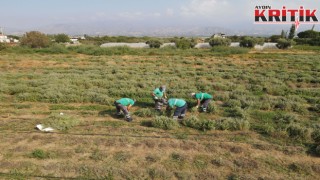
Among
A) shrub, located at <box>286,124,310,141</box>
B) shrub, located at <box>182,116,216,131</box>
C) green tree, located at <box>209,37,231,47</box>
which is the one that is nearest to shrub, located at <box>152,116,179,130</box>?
shrub, located at <box>182,116,216,131</box>

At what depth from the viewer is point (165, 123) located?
880cm

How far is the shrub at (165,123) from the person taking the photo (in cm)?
874

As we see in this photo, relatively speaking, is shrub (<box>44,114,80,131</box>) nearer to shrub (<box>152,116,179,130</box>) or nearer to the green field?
the green field

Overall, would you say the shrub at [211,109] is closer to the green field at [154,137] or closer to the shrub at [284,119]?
the green field at [154,137]

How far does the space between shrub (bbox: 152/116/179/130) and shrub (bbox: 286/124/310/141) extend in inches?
141

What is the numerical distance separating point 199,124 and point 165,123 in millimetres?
1129

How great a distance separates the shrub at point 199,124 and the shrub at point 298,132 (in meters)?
2.36

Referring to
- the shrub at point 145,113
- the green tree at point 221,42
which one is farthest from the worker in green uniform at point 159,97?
the green tree at point 221,42

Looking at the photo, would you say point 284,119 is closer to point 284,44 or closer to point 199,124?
point 199,124

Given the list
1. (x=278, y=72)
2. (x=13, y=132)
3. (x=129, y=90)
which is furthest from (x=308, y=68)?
(x=13, y=132)

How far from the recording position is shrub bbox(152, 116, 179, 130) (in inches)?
344

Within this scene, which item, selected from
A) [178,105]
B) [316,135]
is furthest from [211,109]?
[316,135]

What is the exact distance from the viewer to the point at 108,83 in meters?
15.4

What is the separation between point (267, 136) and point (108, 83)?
9.71 meters
